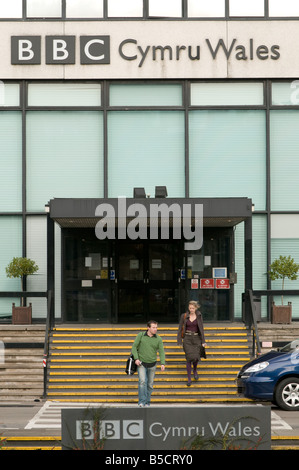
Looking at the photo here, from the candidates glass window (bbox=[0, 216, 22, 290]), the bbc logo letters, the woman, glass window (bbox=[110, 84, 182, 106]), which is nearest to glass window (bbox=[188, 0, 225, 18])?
glass window (bbox=[110, 84, 182, 106])

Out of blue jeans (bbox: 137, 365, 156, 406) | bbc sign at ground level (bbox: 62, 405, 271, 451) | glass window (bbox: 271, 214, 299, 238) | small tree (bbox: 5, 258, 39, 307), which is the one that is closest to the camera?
bbc sign at ground level (bbox: 62, 405, 271, 451)

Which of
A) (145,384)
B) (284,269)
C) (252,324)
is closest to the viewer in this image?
(145,384)

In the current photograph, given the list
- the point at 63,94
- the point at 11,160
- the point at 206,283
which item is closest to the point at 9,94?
the point at 63,94

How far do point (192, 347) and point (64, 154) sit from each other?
23.4 ft

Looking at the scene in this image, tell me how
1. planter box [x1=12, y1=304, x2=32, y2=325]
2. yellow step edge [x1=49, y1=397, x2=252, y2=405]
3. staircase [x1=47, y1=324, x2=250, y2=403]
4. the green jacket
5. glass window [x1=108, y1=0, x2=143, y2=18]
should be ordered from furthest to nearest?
glass window [x1=108, y1=0, x2=143, y2=18] → planter box [x1=12, y1=304, x2=32, y2=325] → staircase [x1=47, y1=324, x2=250, y2=403] → yellow step edge [x1=49, y1=397, x2=252, y2=405] → the green jacket

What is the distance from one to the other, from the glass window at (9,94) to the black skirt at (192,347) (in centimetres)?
847

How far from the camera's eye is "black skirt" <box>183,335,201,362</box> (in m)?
16.0

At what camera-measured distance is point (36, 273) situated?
20.3 meters

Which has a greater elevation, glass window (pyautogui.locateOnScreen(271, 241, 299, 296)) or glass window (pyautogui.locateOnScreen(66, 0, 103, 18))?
glass window (pyautogui.locateOnScreen(66, 0, 103, 18))

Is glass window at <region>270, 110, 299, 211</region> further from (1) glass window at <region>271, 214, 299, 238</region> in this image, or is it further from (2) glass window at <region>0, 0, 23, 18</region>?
(2) glass window at <region>0, 0, 23, 18</region>

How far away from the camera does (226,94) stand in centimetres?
2069

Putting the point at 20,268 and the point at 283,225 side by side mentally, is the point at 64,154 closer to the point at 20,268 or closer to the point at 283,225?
the point at 20,268

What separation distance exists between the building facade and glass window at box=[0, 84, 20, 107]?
0.03 m
